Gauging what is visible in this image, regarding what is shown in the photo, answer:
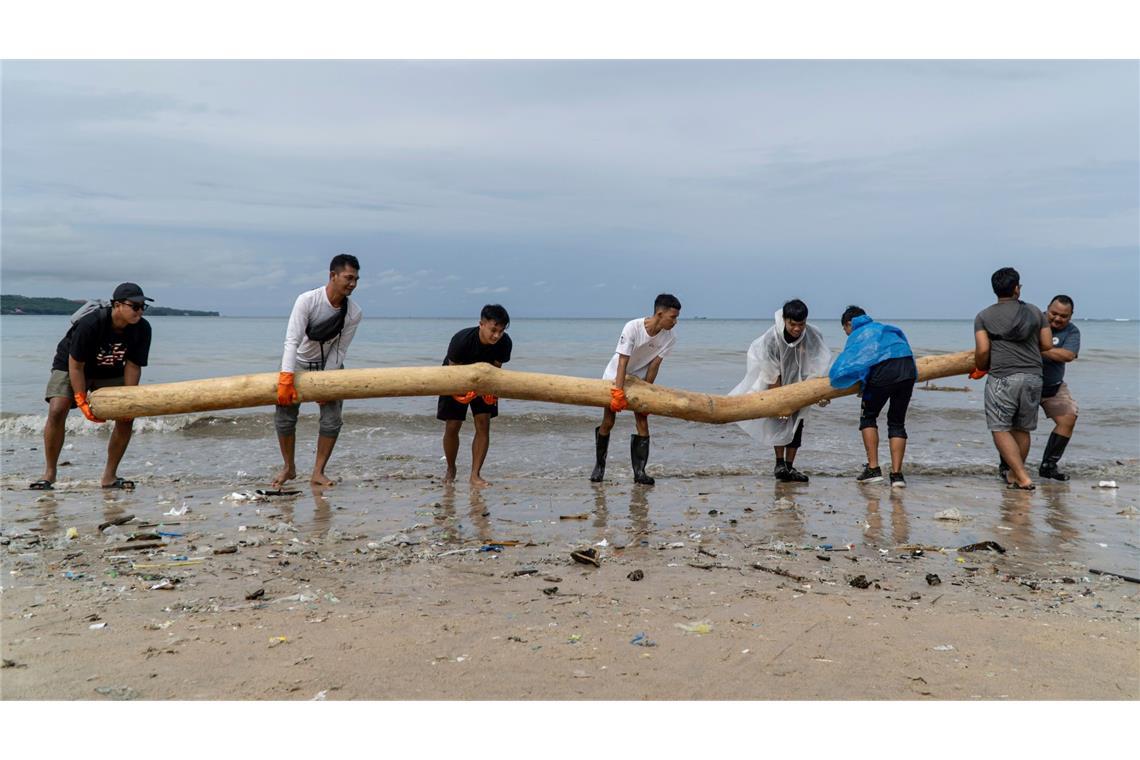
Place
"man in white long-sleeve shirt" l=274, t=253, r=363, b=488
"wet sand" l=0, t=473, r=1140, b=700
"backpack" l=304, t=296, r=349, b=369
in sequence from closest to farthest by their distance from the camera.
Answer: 1. "wet sand" l=0, t=473, r=1140, b=700
2. "man in white long-sleeve shirt" l=274, t=253, r=363, b=488
3. "backpack" l=304, t=296, r=349, b=369

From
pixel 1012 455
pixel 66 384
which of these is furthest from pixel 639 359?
pixel 66 384

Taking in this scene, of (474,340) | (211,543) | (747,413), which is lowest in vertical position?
(211,543)

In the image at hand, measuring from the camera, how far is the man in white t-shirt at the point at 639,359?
669 centimetres

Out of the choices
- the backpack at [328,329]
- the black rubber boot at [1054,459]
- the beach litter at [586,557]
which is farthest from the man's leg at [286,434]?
the black rubber boot at [1054,459]

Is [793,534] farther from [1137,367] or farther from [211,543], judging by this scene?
[1137,367]

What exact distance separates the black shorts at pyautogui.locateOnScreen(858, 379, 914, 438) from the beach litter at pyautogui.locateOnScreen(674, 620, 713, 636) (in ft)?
14.2

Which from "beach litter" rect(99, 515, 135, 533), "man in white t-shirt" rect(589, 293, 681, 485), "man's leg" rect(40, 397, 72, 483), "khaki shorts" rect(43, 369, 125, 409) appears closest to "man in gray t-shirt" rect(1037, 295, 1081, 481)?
"man in white t-shirt" rect(589, 293, 681, 485)

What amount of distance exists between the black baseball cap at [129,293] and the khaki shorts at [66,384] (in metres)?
0.70

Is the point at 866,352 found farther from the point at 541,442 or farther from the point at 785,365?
the point at 541,442

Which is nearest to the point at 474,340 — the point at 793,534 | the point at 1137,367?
the point at 793,534

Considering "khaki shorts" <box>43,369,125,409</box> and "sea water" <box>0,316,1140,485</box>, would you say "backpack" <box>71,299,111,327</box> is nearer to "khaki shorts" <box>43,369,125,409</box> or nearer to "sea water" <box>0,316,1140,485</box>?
"khaki shorts" <box>43,369,125,409</box>

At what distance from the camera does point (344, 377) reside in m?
6.08

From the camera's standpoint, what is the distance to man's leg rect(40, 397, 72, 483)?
6.68 m

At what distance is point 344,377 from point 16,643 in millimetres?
2954
